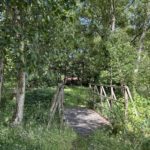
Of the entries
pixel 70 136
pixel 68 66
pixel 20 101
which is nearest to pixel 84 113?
pixel 70 136

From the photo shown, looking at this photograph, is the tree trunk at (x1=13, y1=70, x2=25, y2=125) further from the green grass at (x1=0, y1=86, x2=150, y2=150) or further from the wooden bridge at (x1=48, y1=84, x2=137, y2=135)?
the wooden bridge at (x1=48, y1=84, x2=137, y2=135)

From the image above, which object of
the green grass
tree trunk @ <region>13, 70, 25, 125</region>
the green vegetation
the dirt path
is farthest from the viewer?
the dirt path

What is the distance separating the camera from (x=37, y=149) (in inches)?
291

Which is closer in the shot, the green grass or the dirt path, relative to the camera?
the green grass

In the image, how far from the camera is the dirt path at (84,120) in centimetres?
1156

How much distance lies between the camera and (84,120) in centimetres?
1303

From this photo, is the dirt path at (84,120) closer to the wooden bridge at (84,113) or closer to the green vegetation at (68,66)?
the wooden bridge at (84,113)

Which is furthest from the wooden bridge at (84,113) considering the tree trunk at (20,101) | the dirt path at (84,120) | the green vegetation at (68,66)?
the tree trunk at (20,101)

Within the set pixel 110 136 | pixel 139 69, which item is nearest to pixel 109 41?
pixel 139 69

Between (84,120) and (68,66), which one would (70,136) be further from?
(68,66)

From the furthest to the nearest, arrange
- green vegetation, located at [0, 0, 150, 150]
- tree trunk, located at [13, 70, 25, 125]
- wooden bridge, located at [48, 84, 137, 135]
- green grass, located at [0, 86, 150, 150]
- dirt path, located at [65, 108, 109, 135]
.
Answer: dirt path, located at [65, 108, 109, 135]
wooden bridge, located at [48, 84, 137, 135]
tree trunk, located at [13, 70, 25, 125]
green grass, located at [0, 86, 150, 150]
green vegetation, located at [0, 0, 150, 150]

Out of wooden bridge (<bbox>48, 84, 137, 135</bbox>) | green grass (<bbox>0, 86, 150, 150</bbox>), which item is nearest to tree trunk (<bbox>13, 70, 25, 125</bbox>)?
green grass (<bbox>0, 86, 150, 150</bbox>)

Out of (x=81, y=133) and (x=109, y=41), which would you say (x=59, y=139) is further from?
(x=109, y=41)

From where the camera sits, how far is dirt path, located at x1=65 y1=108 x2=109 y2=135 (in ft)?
37.9
